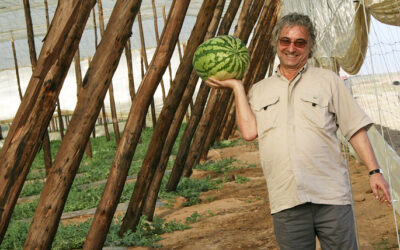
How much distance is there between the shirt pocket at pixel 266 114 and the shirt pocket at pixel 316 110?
0.14 meters

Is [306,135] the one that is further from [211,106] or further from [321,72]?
[211,106]

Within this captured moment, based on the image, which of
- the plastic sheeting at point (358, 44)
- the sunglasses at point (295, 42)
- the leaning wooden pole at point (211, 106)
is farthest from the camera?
the leaning wooden pole at point (211, 106)

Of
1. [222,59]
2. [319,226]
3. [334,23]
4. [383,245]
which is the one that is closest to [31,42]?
[334,23]

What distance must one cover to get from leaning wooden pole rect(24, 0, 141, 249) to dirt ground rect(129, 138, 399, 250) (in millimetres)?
1992

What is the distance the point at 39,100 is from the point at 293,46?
151 centimetres

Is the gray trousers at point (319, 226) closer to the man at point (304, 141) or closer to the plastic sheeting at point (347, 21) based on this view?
the man at point (304, 141)

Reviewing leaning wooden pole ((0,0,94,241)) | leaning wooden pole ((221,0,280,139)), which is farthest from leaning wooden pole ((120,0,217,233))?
leaning wooden pole ((221,0,280,139))

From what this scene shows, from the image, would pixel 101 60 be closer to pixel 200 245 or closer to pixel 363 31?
pixel 200 245

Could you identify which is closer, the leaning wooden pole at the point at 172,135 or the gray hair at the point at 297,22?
the gray hair at the point at 297,22

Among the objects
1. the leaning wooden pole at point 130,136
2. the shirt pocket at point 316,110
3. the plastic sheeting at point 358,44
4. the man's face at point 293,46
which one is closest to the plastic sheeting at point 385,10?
the plastic sheeting at point 358,44

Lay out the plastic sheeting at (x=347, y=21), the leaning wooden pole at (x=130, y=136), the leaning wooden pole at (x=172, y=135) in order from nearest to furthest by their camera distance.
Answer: the leaning wooden pole at (x=130, y=136) < the plastic sheeting at (x=347, y=21) < the leaning wooden pole at (x=172, y=135)

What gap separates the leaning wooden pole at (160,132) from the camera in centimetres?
523

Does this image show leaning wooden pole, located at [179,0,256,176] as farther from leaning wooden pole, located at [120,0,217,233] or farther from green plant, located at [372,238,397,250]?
green plant, located at [372,238,397,250]

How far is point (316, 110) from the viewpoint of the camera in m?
2.42
